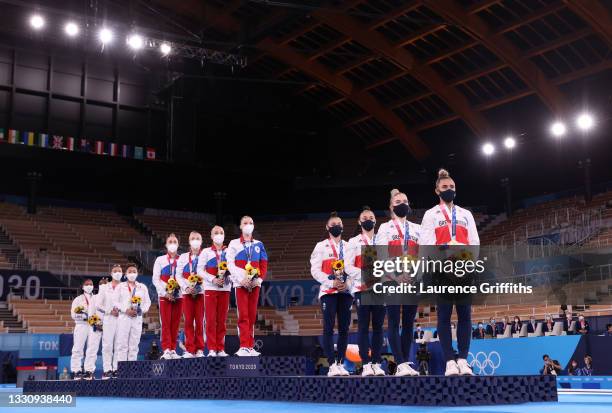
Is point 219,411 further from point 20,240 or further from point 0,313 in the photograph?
point 20,240

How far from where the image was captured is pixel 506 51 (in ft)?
91.9

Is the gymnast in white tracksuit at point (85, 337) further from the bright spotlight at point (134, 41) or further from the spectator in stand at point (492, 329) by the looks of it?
the bright spotlight at point (134, 41)

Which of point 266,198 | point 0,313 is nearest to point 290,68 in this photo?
point 266,198

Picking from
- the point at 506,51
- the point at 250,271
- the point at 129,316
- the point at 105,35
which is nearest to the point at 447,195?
the point at 250,271

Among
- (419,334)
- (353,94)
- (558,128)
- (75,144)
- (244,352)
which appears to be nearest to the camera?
(244,352)

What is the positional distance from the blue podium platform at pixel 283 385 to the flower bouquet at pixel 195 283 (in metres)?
1.21

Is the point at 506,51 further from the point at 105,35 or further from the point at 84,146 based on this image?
the point at 84,146

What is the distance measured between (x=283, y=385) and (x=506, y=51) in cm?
2257

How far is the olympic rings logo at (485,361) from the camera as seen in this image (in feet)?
60.3

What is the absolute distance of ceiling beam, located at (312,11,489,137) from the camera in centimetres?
2877

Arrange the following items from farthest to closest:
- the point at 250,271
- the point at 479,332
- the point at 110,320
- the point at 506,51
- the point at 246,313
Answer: the point at 506,51 → the point at 479,332 → the point at 110,320 → the point at 246,313 → the point at 250,271

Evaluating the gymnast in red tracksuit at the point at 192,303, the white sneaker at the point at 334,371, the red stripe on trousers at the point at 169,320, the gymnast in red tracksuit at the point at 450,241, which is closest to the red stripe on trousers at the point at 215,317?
the gymnast in red tracksuit at the point at 192,303

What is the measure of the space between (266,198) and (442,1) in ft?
49.9

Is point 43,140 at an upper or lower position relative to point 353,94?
lower
